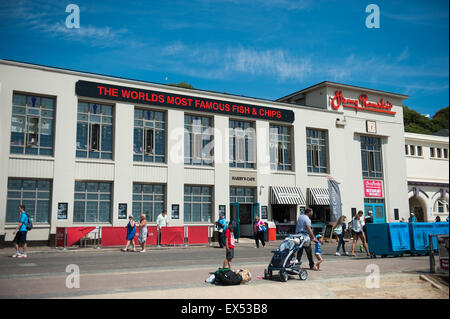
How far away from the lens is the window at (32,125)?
76.9ft

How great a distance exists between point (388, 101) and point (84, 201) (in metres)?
28.3

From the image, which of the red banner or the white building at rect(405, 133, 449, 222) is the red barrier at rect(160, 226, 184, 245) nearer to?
the red banner

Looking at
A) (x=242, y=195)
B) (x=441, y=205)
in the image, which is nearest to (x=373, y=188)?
(x=441, y=205)

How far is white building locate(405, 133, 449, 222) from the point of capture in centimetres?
4103

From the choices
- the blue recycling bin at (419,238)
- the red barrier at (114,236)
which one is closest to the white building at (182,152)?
the red barrier at (114,236)

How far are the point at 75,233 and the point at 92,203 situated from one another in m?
3.20

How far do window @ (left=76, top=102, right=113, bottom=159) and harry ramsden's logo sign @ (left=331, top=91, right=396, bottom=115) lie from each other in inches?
744

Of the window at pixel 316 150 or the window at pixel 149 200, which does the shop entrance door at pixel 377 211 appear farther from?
the window at pixel 149 200

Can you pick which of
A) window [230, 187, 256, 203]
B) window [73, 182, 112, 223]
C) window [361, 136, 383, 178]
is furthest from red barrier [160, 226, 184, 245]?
window [361, 136, 383, 178]

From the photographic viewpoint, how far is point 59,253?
65.9ft

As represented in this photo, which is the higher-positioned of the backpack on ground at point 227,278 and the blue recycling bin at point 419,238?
the blue recycling bin at point 419,238

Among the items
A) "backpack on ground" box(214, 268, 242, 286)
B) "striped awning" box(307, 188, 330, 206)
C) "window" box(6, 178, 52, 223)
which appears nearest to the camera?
"backpack on ground" box(214, 268, 242, 286)

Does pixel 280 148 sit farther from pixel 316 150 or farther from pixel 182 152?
pixel 182 152

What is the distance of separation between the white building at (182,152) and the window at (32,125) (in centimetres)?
6
